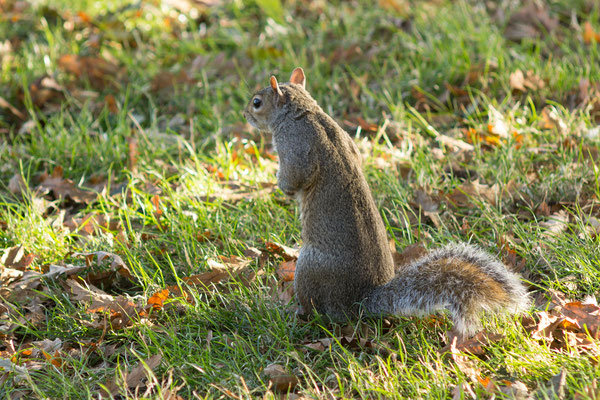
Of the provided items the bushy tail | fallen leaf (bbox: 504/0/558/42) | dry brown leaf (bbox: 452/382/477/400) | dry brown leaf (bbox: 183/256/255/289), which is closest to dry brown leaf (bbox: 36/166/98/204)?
dry brown leaf (bbox: 183/256/255/289)

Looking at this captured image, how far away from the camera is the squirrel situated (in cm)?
237

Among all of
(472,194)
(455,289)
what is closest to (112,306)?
(455,289)

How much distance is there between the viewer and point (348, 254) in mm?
2586

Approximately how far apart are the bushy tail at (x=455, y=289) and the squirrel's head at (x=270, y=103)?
0.92 meters

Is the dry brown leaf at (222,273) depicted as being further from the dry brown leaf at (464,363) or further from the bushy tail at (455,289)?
the dry brown leaf at (464,363)

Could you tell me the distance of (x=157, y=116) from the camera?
4.91 meters

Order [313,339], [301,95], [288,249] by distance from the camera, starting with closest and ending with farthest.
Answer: [313,339]
[301,95]
[288,249]

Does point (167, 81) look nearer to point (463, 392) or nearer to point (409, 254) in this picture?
point (409, 254)

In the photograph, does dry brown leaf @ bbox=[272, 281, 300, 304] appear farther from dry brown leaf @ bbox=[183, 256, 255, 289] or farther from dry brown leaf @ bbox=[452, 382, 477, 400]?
dry brown leaf @ bbox=[452, 382, 477, 400]

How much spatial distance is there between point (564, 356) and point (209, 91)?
11.5ft

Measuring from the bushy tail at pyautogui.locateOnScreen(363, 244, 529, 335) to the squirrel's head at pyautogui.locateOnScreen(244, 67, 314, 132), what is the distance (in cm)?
92

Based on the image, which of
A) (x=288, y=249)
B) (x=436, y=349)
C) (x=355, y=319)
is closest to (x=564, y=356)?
(x=436, y=349)

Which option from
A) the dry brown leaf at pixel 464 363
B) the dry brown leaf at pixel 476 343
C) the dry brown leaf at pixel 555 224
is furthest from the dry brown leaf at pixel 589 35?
the dry brown leaf at pixel 464 363

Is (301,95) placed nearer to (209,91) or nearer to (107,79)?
(209,91)
